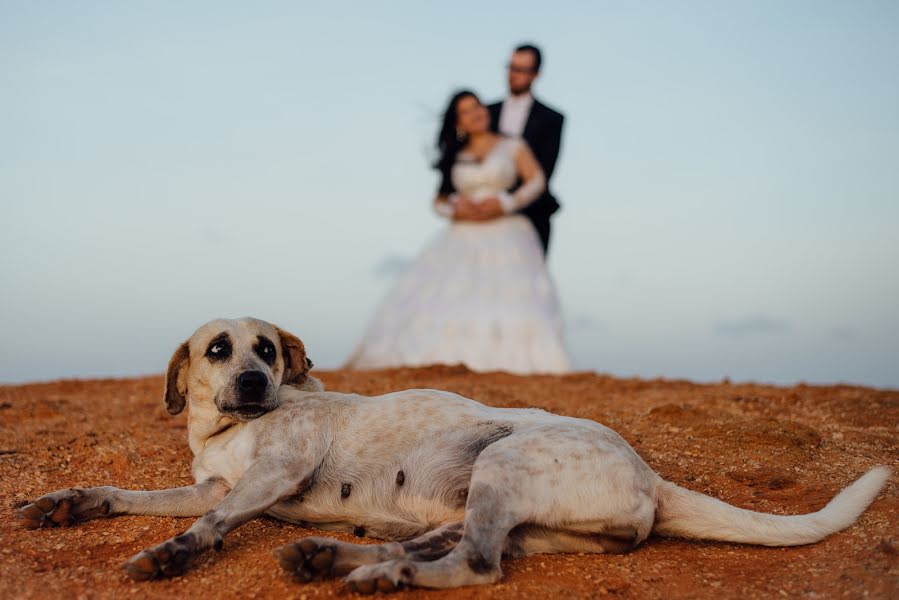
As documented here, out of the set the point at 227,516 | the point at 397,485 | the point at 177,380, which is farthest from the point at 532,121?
the point at 227,516

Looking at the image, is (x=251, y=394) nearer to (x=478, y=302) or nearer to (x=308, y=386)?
(x=308, y=386)

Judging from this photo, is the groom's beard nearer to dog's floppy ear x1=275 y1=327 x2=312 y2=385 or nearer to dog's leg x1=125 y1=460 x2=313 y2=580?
dog's floppy ear x1=275 y1=327 x2=312 y2=385

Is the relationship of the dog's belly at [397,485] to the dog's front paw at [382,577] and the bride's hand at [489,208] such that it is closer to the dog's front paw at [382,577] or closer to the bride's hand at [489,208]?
the dog's front paw at [382,577]

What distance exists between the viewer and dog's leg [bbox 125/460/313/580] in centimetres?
362

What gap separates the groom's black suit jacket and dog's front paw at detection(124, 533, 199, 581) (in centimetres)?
1114

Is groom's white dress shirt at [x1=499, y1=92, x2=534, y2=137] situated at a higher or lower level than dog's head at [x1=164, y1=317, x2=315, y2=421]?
higher

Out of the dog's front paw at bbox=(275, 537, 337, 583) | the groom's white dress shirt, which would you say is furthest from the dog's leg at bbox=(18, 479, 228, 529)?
the groom's white dress shirt

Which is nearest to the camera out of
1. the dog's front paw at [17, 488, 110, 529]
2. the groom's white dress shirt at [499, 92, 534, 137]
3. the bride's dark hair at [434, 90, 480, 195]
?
the dog's front paw at [17, 488, 110, 529]

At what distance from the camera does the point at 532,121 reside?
14.4m

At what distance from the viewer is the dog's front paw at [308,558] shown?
341 cm

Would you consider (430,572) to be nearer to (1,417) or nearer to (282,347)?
(282,347)

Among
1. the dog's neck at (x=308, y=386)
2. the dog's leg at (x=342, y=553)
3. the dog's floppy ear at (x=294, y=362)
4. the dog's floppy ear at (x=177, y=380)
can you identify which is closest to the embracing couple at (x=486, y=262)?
the dog's neck at (x=308, y=386)

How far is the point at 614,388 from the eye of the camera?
379 inches

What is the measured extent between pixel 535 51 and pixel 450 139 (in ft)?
8.02
